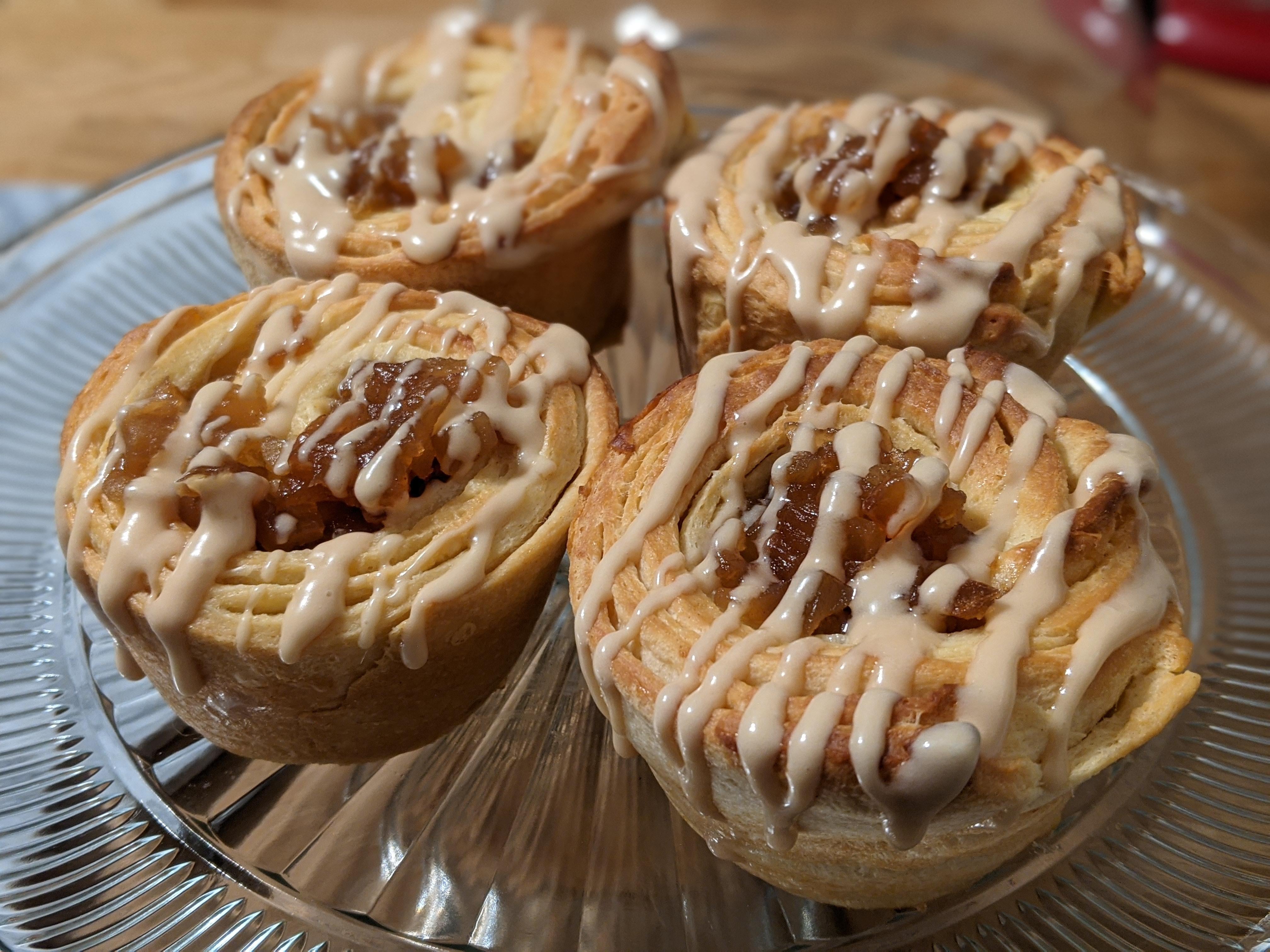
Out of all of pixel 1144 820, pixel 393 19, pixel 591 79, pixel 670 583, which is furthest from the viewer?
pixel 393 19

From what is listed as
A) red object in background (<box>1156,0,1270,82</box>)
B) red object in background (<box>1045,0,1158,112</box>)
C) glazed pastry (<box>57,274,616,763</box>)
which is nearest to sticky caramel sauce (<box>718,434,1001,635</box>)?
glazed pastry (<box>57,274,616,763</box>)

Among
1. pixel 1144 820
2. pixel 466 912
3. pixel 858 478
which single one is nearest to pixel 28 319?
pixel 466 912

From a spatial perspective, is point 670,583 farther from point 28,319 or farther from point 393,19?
point 393,19

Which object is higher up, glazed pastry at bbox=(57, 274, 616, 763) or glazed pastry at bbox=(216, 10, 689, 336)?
glazed pastry at bbox=(216, 10, 689, 336)

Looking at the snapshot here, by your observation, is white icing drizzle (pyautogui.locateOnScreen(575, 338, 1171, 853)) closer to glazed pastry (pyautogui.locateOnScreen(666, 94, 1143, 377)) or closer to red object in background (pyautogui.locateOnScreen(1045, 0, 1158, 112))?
glazed pastry (pyautogui.locateOnScreen(666, 94, 1143, 377))

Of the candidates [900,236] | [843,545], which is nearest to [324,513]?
[843,545]
